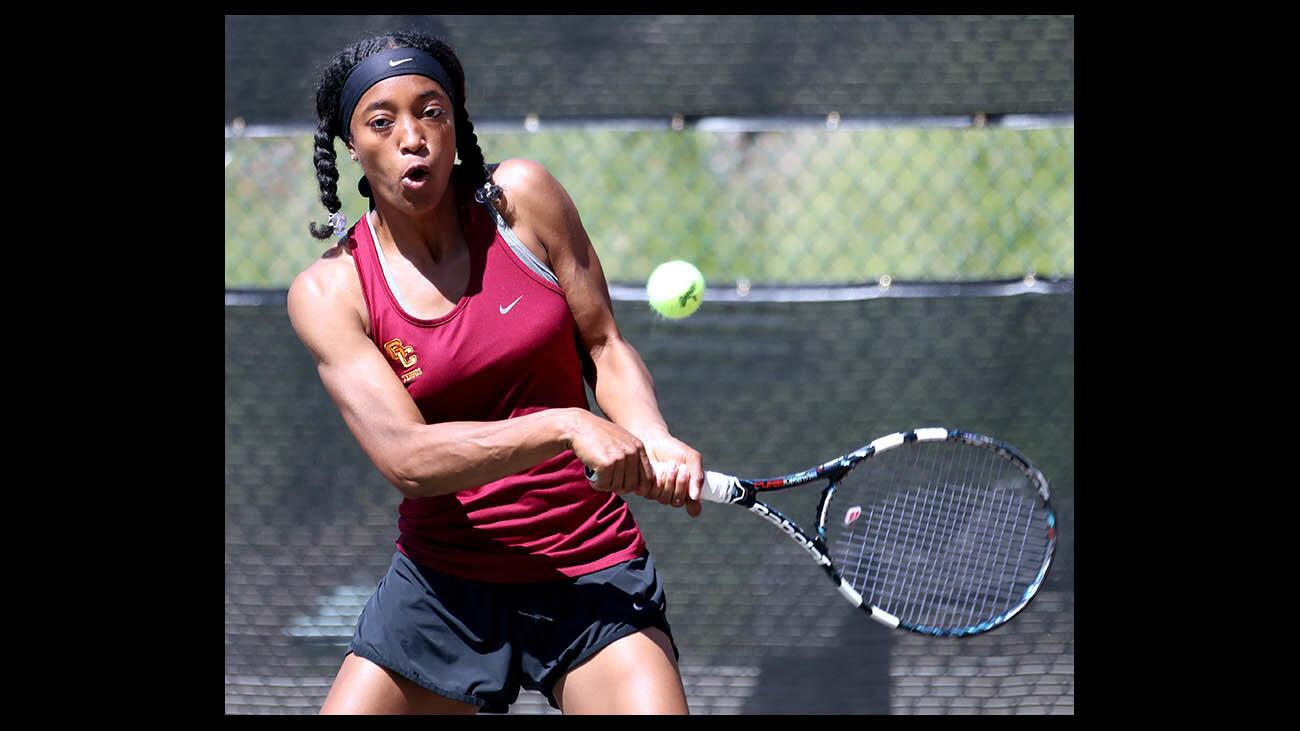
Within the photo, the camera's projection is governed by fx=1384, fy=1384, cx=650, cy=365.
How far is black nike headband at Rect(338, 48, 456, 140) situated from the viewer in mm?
2230

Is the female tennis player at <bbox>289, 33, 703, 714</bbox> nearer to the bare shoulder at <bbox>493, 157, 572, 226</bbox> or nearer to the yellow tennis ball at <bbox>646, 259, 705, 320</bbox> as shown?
the bare shoulder at <bbox>493, 157, 572, 226</bbox>

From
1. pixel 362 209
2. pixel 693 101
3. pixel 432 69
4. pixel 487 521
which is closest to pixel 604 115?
pixel 693 101

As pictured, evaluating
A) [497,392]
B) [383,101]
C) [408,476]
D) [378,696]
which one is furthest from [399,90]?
[378,696]

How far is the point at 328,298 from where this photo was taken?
2.27m

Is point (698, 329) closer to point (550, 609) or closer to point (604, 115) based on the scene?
point (604, 115)

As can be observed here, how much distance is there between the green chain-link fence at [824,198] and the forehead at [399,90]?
4.37 feet

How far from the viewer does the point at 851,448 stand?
11.6ft

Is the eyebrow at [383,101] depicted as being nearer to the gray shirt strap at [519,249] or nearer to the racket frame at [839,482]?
the gray shirt strap at [519,249]

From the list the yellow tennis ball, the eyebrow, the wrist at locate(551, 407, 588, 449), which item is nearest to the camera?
the wrist at locate(551, 407, 588, 449)

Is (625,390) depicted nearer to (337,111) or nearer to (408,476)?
(408,476)

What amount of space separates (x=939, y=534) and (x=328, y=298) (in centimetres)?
163

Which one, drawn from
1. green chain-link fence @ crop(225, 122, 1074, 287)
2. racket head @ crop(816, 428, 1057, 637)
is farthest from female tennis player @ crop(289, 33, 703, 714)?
green chain-link fence @ crop(225, 122, 1074, 287)

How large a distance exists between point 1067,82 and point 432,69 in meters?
1.92

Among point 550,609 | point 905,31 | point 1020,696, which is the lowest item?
point 1020,696
